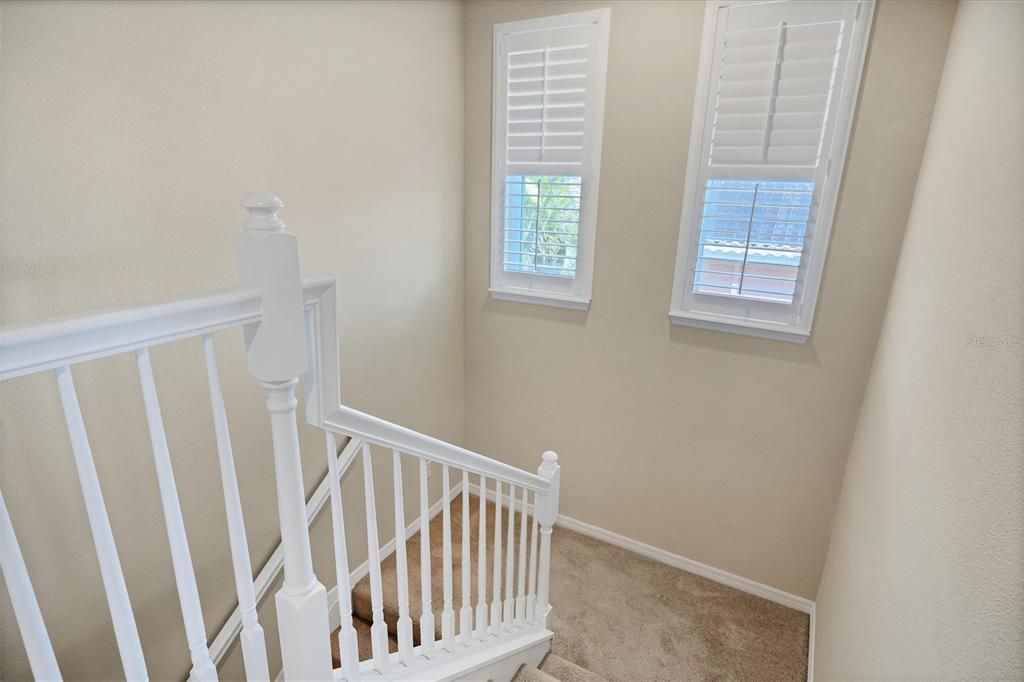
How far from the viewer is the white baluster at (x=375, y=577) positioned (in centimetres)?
105

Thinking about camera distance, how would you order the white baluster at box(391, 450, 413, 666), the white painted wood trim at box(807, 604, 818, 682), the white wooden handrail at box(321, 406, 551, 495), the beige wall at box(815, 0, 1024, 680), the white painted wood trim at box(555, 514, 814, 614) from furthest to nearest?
1. the white painted wood trim at box(555, 514, 814, 614)
2. the white painted wood trim at box(807, 604, 818, 682)
3. the white baluster at box(391, 450, 413, 666)
4. the white wooden handrail at box(321, 406, 551, 495)
5. the beige wall at box(815, 0, 1024, 680)

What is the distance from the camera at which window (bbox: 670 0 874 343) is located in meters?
1.87

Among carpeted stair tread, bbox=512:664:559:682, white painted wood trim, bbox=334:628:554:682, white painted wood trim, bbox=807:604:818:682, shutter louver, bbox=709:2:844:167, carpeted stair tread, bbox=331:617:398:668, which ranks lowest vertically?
carpeted stair tread, bbox=331:617:398:668

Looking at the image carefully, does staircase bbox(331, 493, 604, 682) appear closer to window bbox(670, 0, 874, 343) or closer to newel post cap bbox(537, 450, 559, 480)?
newel post cap bbox(537, 450, 559, 480)

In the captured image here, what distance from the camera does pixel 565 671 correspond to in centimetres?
197

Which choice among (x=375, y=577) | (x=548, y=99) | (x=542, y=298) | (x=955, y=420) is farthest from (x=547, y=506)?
(x=548, y=99)

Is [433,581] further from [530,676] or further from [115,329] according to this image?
[115,329]

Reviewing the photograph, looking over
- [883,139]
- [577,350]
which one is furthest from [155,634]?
[883,139]

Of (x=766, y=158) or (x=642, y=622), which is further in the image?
(x=642, y=622)

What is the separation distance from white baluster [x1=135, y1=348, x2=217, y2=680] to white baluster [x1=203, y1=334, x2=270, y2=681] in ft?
0.19

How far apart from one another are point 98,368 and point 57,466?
→ 275 mm

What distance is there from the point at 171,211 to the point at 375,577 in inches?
48.5

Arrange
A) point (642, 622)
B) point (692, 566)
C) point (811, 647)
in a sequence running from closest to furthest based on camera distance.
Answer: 1. point (811, 647)
2. point (642, 622)
3. point (692, 566)

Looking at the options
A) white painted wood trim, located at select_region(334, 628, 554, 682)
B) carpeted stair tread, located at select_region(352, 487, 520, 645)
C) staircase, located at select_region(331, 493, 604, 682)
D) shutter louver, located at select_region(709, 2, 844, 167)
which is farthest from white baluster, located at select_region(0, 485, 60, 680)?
shutter louver, located at select_region(709, 2, 844, 167)
